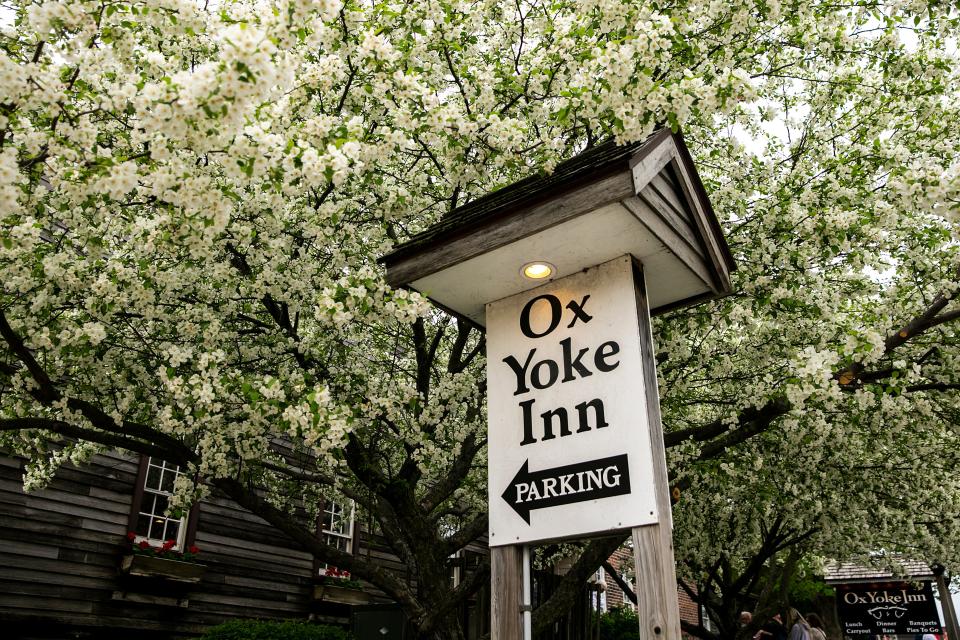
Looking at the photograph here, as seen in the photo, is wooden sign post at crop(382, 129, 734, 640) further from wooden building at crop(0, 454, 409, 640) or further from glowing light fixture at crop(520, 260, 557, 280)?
wooden building at crop(0, 454, 409, 640)

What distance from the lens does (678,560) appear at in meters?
13.4

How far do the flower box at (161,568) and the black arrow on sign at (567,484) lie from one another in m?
6.59

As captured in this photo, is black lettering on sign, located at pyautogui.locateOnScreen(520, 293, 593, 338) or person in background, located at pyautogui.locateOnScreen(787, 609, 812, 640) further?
person in background, located at pyautogui.locateOnScreen(787, 609, 812, 640)

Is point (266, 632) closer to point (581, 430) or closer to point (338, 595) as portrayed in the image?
point (338, 595)

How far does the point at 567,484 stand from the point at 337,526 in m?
9.49

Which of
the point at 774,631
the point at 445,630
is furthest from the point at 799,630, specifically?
the point at 445,630

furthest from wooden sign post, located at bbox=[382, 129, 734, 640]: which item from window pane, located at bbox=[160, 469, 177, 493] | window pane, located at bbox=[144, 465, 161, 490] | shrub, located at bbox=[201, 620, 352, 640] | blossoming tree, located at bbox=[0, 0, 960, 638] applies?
window pane, located at bbox=[160, 469, 177, 493]

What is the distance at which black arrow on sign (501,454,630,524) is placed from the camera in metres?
3.69

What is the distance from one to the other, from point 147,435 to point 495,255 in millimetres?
3959

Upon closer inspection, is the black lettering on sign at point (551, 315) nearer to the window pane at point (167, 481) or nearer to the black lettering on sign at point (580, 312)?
the black lettering on sign at point (580, 312)

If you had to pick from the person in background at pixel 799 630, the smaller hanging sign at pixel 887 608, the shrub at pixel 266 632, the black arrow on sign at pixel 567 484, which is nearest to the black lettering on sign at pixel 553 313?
the black arrow on sign at pixel 567 484

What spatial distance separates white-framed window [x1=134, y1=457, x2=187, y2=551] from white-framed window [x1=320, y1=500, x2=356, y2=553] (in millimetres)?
2727

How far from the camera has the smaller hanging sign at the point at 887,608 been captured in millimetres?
16406

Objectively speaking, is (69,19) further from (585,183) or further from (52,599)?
(52,599)
